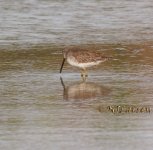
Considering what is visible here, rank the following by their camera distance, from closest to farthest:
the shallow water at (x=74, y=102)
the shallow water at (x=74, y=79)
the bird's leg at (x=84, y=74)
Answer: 1. the shallow water at (x=74, y=102)
2. the shallow water at (x=74, y=79)
3. the bird's leg at (x=84, y=74)

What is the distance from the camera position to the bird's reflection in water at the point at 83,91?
10336mm

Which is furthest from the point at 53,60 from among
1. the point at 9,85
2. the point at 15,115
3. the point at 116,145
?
the point at 116,145

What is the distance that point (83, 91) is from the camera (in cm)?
1062

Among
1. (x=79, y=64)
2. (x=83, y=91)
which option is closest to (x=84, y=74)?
(x=79, y=64)

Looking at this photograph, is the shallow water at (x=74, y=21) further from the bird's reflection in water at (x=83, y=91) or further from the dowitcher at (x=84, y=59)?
the bird's reflection in water at (x=83, y=91)

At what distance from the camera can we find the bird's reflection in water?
10.3 meters

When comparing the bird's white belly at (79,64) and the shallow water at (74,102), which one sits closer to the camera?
the shallow water at (74,102)

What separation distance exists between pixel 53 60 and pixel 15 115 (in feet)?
10.2

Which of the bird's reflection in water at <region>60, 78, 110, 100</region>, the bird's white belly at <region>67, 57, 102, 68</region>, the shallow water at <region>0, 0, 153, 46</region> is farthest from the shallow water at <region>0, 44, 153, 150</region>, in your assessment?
the shallow water at <region>0, 0, 153, 46</region>

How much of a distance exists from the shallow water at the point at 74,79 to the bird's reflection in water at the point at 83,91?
0.01 meters

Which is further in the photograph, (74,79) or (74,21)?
(74,21)

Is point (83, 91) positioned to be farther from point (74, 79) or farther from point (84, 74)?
point (84, 74)

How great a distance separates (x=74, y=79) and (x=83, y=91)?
65 centimetres

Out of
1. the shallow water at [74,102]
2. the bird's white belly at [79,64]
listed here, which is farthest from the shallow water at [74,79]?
the bird's white belly at [79,64]
